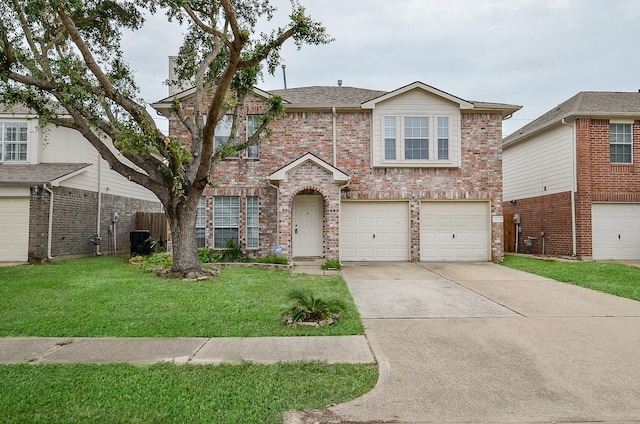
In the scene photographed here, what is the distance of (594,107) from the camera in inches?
557

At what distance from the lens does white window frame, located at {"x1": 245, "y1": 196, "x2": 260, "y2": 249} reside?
1388 centimetres

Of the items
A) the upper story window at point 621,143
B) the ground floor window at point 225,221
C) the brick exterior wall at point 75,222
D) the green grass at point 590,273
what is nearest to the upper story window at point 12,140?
the brick exterior wall at point 75,222

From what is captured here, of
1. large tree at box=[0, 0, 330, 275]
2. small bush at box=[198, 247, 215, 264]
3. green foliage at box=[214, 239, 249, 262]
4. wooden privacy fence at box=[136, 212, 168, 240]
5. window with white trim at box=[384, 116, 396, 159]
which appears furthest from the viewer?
wooden privacy fence at box=[136, 212, 168, 240]

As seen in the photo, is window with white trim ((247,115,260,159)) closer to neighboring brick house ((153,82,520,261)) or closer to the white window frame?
neighboring brick house ((153,82,520,261))

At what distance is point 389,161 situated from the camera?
45.8 feet

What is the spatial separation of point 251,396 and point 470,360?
8.37 feet

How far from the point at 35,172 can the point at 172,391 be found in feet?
45.3

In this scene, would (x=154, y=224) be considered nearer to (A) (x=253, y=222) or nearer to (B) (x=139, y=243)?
(B) (x=139, y=243)

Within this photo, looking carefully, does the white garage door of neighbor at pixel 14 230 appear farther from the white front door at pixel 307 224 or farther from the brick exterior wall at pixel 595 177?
the brick exterior wall at pixel 595 177

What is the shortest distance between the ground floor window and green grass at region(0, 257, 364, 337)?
3253mm

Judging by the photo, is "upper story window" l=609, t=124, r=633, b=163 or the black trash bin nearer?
"upper story window" l=609, t=124, r=633, b=163

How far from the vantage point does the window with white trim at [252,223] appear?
13.9 metres

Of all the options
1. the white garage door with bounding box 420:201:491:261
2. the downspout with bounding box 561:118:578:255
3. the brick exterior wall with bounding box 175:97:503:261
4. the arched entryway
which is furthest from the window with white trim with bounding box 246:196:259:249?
the downspout with bounding box 561:118:578:255

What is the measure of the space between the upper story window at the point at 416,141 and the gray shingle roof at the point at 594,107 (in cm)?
420
